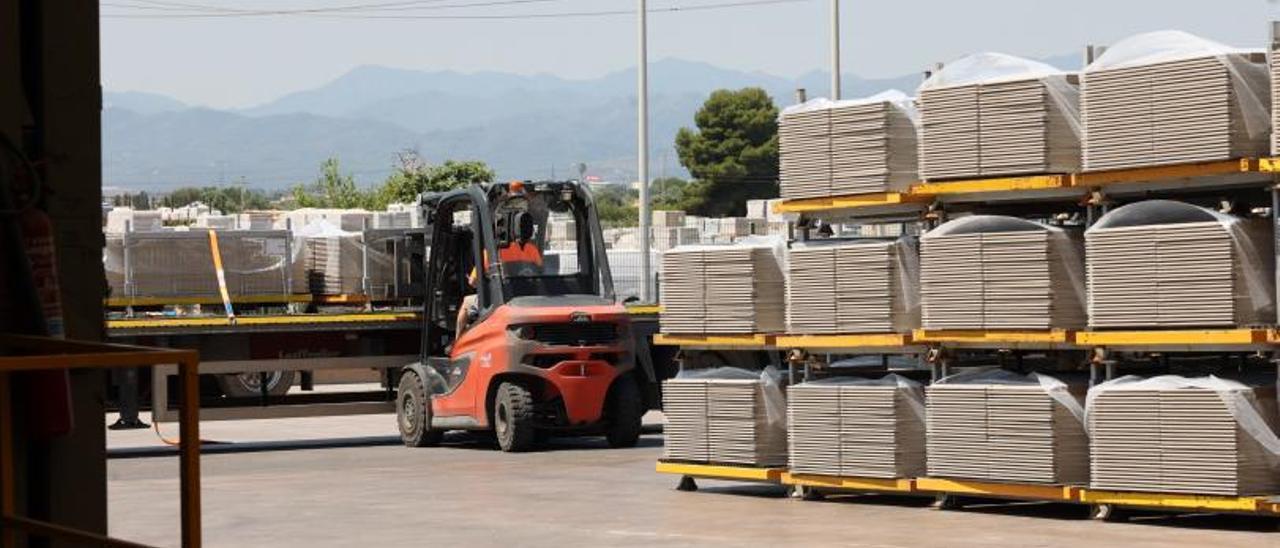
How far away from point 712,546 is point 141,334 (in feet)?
34.8

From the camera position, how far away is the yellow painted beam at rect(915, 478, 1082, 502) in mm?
13773

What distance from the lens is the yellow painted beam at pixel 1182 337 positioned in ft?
41.9

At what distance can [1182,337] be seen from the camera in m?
13.1

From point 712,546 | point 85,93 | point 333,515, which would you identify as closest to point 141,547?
point 85,93

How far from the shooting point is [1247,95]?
13023 millimetres

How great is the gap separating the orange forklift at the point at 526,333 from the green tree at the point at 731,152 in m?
108

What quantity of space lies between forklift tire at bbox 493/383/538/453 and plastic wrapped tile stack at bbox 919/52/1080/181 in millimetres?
7142

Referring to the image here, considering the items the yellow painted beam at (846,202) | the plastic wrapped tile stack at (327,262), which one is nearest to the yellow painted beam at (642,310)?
the plastic wrapped tile stack at (327,262)

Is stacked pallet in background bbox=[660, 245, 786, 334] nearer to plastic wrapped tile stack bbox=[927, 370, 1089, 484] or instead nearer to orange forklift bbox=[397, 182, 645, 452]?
plastic wrapped tile stack bbox=[927, 370, 1089, 484]

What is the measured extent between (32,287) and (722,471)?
10717 mm

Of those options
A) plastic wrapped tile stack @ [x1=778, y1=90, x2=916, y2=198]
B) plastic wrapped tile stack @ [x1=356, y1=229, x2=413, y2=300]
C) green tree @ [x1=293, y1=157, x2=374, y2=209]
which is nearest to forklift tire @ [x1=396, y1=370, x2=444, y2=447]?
plastic wrapped tile stack @ [x1=356, y1=229, x2=413, y2=300]

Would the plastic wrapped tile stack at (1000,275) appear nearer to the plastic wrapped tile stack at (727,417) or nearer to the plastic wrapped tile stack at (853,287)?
the plastic wrapped tile stack at (853,287)

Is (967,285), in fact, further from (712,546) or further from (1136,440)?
(712,546)

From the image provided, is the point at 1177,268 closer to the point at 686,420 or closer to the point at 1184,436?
the point at 1184,436
